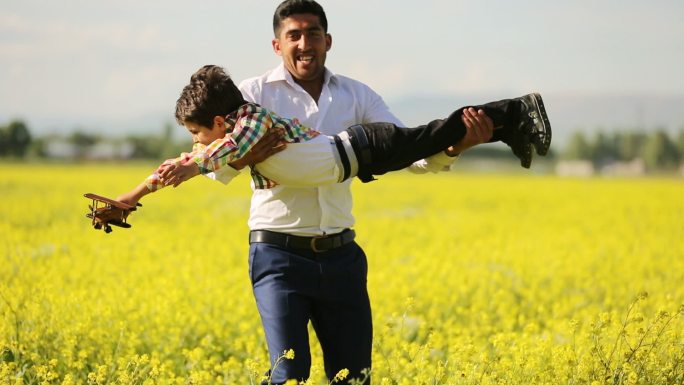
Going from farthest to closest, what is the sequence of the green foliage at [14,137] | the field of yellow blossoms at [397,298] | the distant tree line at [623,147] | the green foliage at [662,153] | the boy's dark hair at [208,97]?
the distant tree line at [623,147] → the green foliage at [662,153] → the green foliage at [14,137] → the field of yellow blossoms at [397,298] → the boy's dark hair at [208,97]

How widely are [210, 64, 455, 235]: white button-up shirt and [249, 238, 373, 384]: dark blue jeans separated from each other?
120 millimetres

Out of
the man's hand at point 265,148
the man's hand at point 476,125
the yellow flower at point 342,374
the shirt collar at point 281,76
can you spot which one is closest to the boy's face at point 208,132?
the man's hand at point 265,148

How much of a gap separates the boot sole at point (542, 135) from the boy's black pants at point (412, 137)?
9cm

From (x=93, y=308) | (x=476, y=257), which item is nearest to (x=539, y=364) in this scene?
(x=93, y=308)

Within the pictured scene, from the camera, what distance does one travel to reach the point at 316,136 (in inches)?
164

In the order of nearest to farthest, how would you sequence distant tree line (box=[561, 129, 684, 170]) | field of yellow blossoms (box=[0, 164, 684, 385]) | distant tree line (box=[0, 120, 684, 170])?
field of yellow blossoms (box=[0, 164, 684, 385]), distant tree line (box=[0, 120, 684, 170]), distant tree line (box=[561, 129, 684, 170])

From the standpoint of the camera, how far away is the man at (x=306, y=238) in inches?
171

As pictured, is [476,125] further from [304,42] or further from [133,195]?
[133,195]

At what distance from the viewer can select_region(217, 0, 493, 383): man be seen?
14.2ft

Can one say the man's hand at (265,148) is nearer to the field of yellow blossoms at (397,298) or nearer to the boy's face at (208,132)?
the boy's face at (208,132)

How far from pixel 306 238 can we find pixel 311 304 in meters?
0.32

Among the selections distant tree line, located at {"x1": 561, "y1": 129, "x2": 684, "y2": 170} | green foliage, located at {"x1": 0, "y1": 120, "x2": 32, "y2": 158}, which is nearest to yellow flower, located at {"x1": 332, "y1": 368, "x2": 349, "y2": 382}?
green foliage, located at {"x1": 0, "y1": 120, "x2": 32, "y2": 158}

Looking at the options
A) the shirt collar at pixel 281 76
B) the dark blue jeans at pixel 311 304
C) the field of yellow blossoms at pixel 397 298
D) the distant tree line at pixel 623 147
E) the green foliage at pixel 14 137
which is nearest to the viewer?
the dark blue jeans at pixel 311 304

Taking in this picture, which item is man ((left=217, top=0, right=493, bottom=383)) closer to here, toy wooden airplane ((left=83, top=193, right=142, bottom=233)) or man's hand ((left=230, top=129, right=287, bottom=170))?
man's hand ((left=230, top=129, right=287, bottom=170))
